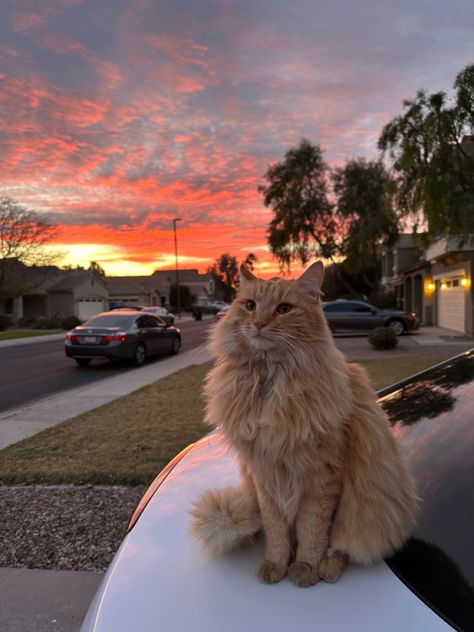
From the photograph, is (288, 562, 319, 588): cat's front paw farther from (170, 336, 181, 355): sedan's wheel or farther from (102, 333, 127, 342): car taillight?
(170, 336, 181, 355): sedan's wheel

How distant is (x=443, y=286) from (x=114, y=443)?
75.5 ft

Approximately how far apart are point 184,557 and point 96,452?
4387 millimetres

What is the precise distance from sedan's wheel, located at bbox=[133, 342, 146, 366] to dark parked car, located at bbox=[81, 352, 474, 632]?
1273cm

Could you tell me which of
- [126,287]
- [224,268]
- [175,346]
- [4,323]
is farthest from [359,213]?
[224,268]

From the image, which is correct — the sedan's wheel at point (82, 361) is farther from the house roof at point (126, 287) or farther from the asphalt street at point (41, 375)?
the house roof at point (126, 287)

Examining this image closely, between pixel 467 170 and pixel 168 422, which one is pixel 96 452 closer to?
pixel 168 422

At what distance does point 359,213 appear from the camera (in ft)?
122

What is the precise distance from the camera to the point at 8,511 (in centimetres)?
404

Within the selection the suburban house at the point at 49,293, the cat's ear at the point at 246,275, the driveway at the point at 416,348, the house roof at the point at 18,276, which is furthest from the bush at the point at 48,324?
the cat's ear at the point at 246,275

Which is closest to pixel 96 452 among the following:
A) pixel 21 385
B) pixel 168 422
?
pixel 168 422

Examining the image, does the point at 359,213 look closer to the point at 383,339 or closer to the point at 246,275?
the point at 383,339

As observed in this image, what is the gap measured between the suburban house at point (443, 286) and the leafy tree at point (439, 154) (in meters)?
1.74

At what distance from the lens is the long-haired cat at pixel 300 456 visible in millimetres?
1403

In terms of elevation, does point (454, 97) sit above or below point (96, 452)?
above
